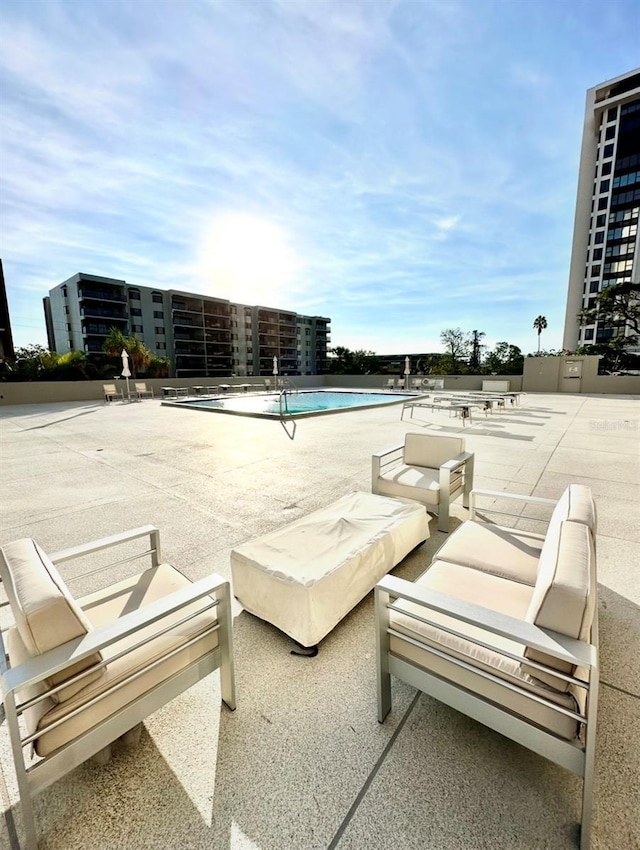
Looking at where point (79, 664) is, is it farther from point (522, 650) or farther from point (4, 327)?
point (4, 327)

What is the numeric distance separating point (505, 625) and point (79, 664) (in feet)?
4.49

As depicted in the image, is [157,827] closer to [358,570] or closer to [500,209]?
[358,570]

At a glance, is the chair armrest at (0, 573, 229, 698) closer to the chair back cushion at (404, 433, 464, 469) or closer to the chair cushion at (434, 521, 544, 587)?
the chair cushion at (434, 521, 544, 587)

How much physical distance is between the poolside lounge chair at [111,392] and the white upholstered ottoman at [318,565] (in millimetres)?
15700

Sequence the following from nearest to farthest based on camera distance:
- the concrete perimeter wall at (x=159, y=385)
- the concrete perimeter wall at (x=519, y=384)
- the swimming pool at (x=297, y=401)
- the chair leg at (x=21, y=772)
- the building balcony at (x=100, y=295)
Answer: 1. the chair leg at (x=21, y=772)
2. the swimming pool at (x=297, y=401)
3. the concrete perimeter wall at (x=159, y=385)
4. the concrete perimeter wall at (x=519, y=384)
5. the building balcony at (x=100, y=295)

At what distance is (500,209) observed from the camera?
16.7 metres

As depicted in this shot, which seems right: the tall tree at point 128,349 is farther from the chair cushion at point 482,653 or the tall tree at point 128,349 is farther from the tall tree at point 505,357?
the chair cushion at point 482,653

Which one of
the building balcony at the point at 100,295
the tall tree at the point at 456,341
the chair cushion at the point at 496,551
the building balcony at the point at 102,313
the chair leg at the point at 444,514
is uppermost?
the building balcony at the point at 100,295

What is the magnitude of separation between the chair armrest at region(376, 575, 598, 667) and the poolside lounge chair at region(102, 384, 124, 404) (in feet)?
55.0

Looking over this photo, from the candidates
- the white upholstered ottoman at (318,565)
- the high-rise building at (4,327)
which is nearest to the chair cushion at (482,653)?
the white upholstered ottoman at (318,565)

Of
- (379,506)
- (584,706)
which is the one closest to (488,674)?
(584,706)

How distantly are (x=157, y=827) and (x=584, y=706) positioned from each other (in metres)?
1.39

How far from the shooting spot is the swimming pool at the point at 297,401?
12.7m

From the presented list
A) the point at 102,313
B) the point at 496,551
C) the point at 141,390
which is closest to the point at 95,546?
the point at 496,551
